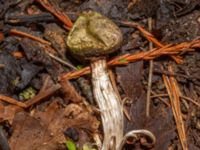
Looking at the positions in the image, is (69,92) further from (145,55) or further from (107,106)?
(145,55)

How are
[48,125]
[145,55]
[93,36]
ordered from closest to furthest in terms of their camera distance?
1. [93,36]
2. [48,125]
3. [145,55]

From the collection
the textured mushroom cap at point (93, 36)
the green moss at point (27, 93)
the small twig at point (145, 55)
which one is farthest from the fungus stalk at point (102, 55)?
the green moss at point (27, 93)

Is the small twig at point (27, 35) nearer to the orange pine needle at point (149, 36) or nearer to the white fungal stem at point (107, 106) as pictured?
the white fungal stem at point (107, 106)

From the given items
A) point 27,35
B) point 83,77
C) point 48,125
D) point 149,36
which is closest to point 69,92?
point 83,77

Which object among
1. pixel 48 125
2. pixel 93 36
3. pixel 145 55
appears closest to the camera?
pixel 93 36

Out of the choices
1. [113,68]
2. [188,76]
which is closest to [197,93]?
[188,76]
